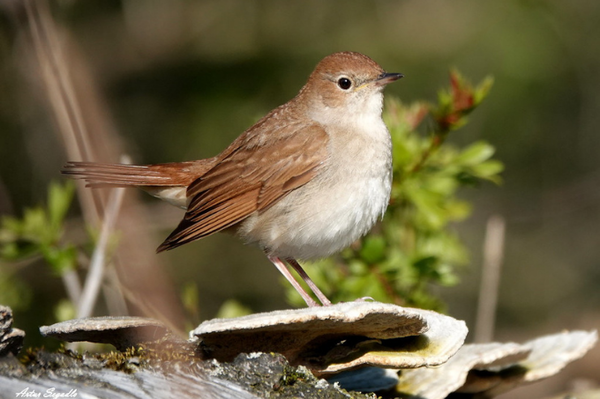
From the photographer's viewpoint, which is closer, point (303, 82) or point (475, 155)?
point (475, 155)

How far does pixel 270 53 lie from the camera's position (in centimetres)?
768

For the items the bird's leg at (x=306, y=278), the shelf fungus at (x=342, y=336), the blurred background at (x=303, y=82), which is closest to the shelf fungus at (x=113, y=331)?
the shelf fungus at (x=342, y=336)

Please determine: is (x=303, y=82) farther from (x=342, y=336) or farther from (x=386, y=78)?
(x=342, y=336)

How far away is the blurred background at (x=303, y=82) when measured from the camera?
727 centimetres

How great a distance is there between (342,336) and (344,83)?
1.67 metres

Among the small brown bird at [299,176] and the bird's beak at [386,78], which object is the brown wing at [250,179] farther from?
the bird's beak at [386,78]

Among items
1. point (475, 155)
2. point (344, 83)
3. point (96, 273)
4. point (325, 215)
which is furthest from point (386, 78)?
point (96, 273)

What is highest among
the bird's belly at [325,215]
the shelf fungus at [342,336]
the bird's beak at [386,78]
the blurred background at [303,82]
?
the blurred background at [303,82]

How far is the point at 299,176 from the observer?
12.5ft

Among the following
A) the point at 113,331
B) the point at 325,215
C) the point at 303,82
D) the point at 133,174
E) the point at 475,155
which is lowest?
the point at 113,331

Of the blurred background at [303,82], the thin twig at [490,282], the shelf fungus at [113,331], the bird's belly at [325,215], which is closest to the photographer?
the shelf fungus at [113,331]

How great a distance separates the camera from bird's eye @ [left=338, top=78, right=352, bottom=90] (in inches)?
162

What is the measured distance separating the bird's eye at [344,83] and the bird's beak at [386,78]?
16 cm

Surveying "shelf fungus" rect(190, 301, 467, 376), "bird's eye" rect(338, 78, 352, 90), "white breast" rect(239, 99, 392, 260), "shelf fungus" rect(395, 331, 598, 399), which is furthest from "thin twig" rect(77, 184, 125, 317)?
"shelf fungus" rect(395, 331, 598, 399)
